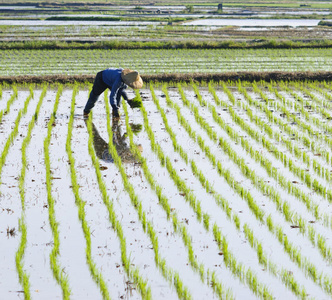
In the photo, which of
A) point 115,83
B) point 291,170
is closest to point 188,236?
point 291,170

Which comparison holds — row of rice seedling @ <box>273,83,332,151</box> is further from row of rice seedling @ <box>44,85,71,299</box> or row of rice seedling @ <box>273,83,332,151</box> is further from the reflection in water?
row of rice seedling @ <box>44,85,71,299</box>

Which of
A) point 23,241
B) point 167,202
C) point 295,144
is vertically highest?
point 295,144

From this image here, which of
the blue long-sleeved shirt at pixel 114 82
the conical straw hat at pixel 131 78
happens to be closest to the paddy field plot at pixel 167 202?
the blue long-sleeved shirt at pixel 114 82

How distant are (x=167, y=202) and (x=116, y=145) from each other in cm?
183

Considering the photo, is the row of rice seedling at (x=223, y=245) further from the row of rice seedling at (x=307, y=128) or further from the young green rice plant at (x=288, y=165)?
the row of rice seedling at (x=307, y=128)

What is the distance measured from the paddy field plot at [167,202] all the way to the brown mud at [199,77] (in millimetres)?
1760

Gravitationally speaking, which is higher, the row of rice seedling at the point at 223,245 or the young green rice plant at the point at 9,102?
the young green rice plant at the point at 9,102

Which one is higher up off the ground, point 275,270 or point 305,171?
point 305,171

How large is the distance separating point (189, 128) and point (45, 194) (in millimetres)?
2362

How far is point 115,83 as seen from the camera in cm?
671

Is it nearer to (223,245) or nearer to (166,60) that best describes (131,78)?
(223,245)

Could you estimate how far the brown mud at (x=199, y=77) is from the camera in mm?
9297

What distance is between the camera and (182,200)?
4367 mm

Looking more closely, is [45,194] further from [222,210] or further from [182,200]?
[222,210]
